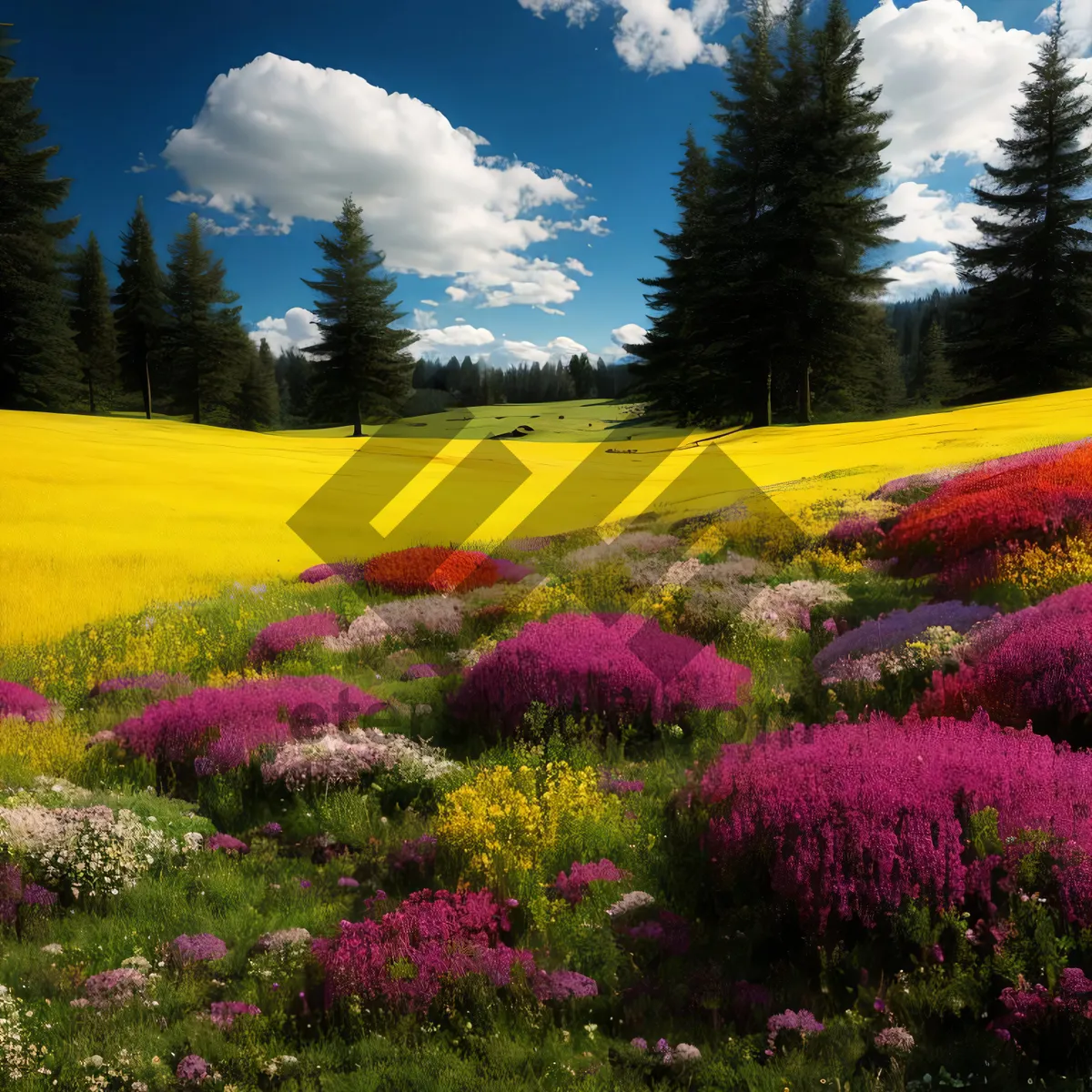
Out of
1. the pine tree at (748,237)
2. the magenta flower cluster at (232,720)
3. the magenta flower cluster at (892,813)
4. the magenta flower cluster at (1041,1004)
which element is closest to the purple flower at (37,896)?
the magenta flower cluster at (232,720)

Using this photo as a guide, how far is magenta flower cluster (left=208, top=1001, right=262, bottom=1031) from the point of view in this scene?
117 inches

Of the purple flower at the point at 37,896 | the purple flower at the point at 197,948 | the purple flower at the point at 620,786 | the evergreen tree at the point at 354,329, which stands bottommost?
A: the purple flower at the point at 197,948

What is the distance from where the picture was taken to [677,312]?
133 feet

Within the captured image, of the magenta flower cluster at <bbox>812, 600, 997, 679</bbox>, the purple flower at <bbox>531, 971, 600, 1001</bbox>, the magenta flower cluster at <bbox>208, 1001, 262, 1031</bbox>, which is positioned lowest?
the magenta flower cluster at <bbox>208, 1001, 262, 1031</bbox>

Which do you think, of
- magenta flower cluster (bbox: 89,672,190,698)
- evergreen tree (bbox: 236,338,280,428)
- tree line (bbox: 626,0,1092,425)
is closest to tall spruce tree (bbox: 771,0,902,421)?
tree line (bbox: 626,0,1092,425)

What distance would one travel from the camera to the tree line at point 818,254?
31.8 m

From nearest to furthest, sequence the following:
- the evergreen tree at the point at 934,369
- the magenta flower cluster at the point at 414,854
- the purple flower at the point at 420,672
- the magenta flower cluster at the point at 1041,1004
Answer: the magenta flower cluster at the point at 1041,1004 → the magenta flower cluster at the point at 414,854 → the purple flower at the point at 420,672 → the evergreen tree at the point at 934,369

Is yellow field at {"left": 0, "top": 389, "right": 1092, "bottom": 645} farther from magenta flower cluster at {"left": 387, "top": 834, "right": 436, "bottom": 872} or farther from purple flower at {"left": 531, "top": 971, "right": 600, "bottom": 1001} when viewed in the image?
purple flower at {"left": 531, "top": 971, "right": 600, "bottom": 1001}

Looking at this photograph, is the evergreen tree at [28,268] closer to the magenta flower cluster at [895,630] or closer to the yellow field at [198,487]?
the yellow field at [198,487]

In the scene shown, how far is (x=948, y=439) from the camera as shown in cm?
1788

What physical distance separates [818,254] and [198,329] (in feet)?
137

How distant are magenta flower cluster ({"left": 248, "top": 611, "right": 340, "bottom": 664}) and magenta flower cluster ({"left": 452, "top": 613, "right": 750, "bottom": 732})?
277cm

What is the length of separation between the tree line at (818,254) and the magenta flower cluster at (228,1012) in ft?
109

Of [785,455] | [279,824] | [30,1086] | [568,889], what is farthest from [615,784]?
[785,455]
